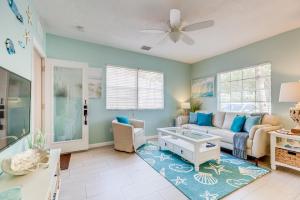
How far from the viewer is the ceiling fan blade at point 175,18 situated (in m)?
2.23

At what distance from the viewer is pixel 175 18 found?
2363mm

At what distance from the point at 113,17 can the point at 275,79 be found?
3.68 meters

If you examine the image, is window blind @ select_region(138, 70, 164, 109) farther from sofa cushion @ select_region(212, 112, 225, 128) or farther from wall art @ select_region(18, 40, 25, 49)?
wall art @ select_region(18, 40, 25, 49)

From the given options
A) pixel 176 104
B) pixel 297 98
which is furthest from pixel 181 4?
pixel 176 104

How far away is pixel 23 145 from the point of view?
1.86m

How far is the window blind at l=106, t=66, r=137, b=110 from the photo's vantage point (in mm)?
4164

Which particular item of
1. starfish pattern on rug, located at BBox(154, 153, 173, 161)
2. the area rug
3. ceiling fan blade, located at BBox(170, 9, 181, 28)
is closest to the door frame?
the area rug

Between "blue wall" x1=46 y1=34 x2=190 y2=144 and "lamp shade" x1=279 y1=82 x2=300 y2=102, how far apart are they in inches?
120

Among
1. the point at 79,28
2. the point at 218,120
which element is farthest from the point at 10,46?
the point at 218,120

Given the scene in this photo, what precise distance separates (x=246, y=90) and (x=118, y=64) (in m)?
3.57

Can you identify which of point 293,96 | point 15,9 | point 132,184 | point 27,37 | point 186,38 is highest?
point 186,38

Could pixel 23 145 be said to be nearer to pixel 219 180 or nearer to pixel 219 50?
pixel 219 180

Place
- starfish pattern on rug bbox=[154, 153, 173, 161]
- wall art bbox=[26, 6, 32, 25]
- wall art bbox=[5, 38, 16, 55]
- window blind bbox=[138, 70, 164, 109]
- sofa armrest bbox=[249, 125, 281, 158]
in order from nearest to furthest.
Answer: wall art bbox=[5, 38, 16, 55] → wall art bbox=[26, 6, 32, 25] → sofa armrest bbox=[249, 125, 281, 158] → starfish pattern on rug bbox=[154, 153, 173, 161] → window blind bbox=[138, 70, 164, 109]

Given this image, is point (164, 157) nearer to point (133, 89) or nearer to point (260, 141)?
point (260, 141)
